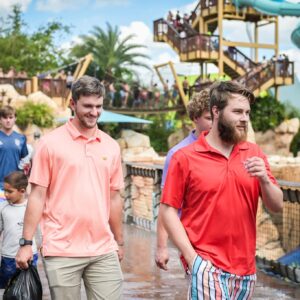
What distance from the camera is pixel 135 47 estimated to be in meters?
57.6

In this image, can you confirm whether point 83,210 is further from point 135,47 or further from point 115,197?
point 135,47

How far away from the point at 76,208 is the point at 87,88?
70 cm

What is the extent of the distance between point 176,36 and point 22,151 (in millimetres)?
34073

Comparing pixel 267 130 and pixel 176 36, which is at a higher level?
pixel 176 36

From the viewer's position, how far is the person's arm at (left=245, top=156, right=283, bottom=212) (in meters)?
3.47

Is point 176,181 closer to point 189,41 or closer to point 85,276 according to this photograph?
point 85,276

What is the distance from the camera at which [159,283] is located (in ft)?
25.0

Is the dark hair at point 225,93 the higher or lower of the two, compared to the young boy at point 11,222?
higher

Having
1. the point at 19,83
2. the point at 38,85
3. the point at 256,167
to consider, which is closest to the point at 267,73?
the point at 38,85

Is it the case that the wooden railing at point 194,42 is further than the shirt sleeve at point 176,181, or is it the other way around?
the wooden railing at point 194,42

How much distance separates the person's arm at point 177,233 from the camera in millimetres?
3669

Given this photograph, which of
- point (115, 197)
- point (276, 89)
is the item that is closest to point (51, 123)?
point (276, 89)

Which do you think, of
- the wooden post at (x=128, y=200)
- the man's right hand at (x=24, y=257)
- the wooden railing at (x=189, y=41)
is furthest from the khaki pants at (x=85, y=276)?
the wooden railing at (x=189, y=41)

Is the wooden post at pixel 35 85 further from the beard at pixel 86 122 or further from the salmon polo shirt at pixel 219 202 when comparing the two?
the salmon polo shirt at pixel 219 202
